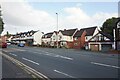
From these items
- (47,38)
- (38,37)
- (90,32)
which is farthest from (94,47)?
(38,37)

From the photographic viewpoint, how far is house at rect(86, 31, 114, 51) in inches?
2367

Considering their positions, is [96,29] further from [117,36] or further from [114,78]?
[114,78]

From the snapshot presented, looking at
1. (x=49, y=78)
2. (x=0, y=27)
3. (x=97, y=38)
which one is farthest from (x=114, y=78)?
(x=0, y=27)

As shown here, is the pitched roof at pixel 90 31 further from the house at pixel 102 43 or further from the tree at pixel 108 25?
the house at pixel 102 43

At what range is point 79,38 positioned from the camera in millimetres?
85188

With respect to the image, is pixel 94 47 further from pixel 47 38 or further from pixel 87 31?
pixel 47 38

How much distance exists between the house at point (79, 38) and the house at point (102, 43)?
11.1 m

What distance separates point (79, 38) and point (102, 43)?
2318 centimetres

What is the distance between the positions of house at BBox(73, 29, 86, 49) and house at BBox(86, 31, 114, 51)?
1114 centimetres

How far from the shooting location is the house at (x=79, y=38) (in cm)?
7928

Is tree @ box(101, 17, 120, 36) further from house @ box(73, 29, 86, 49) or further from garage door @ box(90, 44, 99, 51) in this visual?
garage door @ box(90, 44, 99, 51)

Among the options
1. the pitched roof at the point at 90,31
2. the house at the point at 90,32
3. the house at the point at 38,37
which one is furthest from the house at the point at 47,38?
the house at the point at 90,32

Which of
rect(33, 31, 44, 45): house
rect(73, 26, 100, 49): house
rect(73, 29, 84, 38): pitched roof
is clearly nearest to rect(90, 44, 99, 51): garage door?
rect(73, 26, 100, 49): house

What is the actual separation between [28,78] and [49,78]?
117 centimetres
